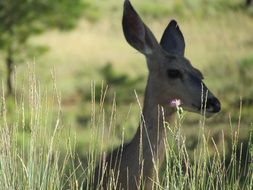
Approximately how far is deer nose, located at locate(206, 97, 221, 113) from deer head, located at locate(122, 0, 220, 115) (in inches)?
7.1

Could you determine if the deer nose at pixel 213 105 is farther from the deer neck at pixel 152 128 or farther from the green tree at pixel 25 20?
the green tree at pixel 25 20

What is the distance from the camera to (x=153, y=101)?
628 cm

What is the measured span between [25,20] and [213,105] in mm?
11291

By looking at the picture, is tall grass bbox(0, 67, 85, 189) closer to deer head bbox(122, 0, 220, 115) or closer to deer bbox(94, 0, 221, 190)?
deer bbox(94, 0, 221, 190)

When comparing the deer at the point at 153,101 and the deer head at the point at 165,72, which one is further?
the deer head at the point at 165,72

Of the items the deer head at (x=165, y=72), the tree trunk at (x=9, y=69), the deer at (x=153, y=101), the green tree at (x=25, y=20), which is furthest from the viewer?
the tree trunk at (x=9, y=69)

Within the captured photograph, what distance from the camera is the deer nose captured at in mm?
5945

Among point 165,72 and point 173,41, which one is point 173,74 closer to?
point 165,72

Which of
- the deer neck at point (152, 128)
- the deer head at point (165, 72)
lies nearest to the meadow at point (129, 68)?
the deer head at point (165, 72)

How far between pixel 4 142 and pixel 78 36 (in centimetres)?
1674

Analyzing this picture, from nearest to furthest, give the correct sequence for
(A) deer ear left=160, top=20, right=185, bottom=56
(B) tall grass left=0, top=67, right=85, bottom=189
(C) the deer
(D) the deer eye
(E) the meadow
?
(B) tall grass left=0, top=67, right=85, bottom=189
(C) the deer
(D) the deer eye
(A) deer ear left=160, top=20, right=185, bottom=56
(E) the meadow

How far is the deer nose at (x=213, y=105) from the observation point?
5.95 m

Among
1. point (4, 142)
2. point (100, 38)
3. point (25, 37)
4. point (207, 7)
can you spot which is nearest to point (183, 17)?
point (207, 7)

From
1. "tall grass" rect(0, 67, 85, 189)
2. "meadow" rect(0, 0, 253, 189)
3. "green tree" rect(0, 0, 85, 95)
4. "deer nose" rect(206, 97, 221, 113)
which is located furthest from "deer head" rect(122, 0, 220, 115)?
"green tree" rect(0, 0, 85, 95)
